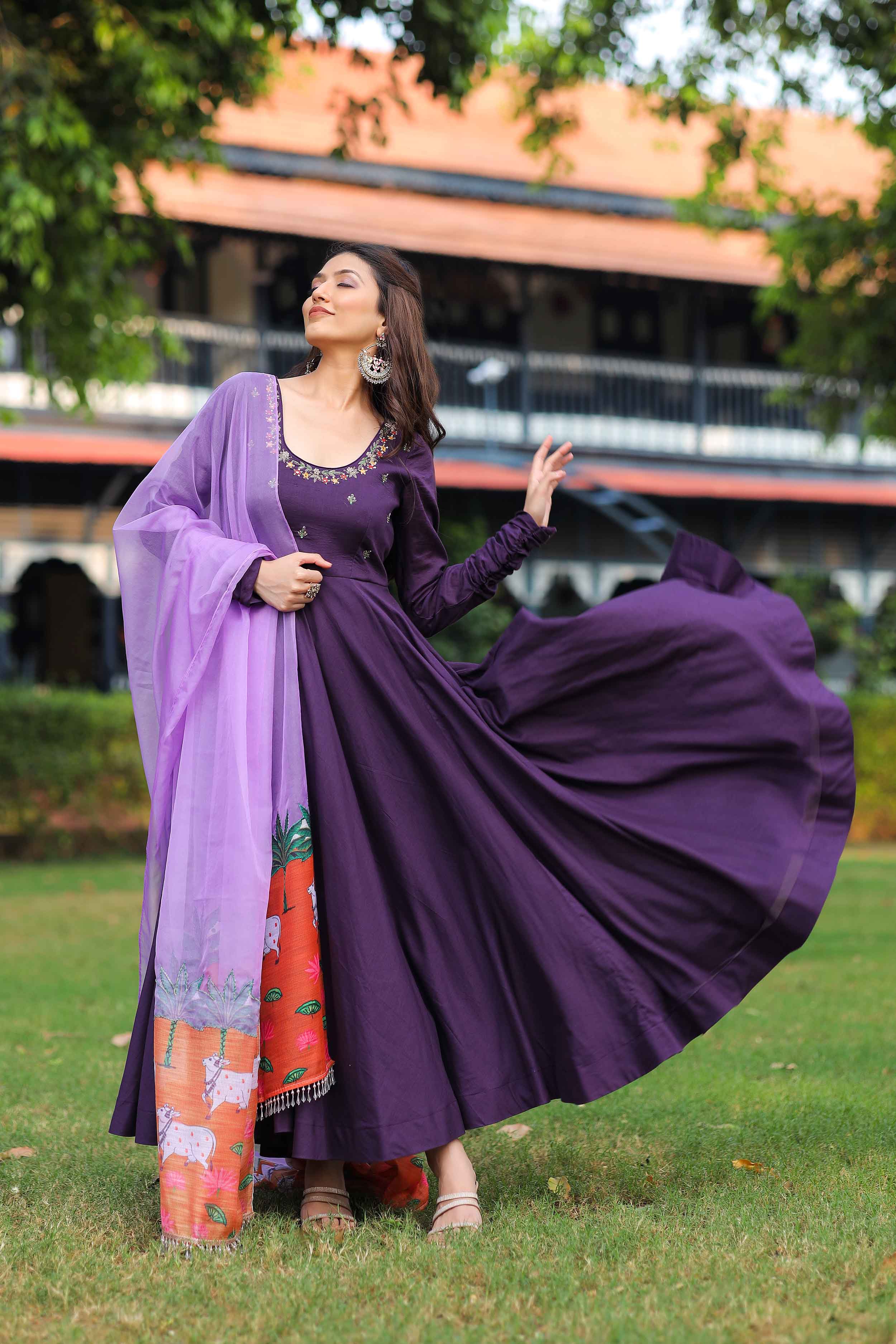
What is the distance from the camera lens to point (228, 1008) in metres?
2.87

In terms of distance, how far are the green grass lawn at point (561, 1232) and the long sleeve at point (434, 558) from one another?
4.31ft

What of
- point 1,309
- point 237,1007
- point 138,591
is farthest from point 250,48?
point 237,1007

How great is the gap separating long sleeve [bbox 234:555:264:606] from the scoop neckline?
0.26m

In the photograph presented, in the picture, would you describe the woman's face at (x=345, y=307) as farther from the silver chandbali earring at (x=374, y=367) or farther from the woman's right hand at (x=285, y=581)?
the woman's right hand at (x=285, y=581)

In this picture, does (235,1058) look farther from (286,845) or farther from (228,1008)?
(286,845)

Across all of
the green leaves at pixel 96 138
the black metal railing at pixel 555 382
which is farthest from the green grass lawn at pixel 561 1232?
the black metal railing at pixel 555 382

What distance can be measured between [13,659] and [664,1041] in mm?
16537

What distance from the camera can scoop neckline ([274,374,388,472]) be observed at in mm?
3215

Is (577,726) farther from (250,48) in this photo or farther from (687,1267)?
(250,48)

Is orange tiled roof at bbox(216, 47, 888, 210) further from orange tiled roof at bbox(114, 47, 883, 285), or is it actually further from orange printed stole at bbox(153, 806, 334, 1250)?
orange printed stole at bbox(153, 806, 334, 1250)

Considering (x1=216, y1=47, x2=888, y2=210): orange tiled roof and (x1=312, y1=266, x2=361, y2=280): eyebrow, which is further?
(x1=216, y1=47, x2=888, y2=210): orange tiled roof

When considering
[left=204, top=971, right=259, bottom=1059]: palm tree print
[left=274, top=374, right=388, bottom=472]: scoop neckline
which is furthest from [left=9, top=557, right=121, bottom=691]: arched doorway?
[left=204, top=971, right=259, bottom=1059]: palm tree print

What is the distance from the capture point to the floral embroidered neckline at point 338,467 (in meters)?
3.21

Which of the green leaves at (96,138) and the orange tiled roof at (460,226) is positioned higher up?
the orange tiled roof at (460,226)
